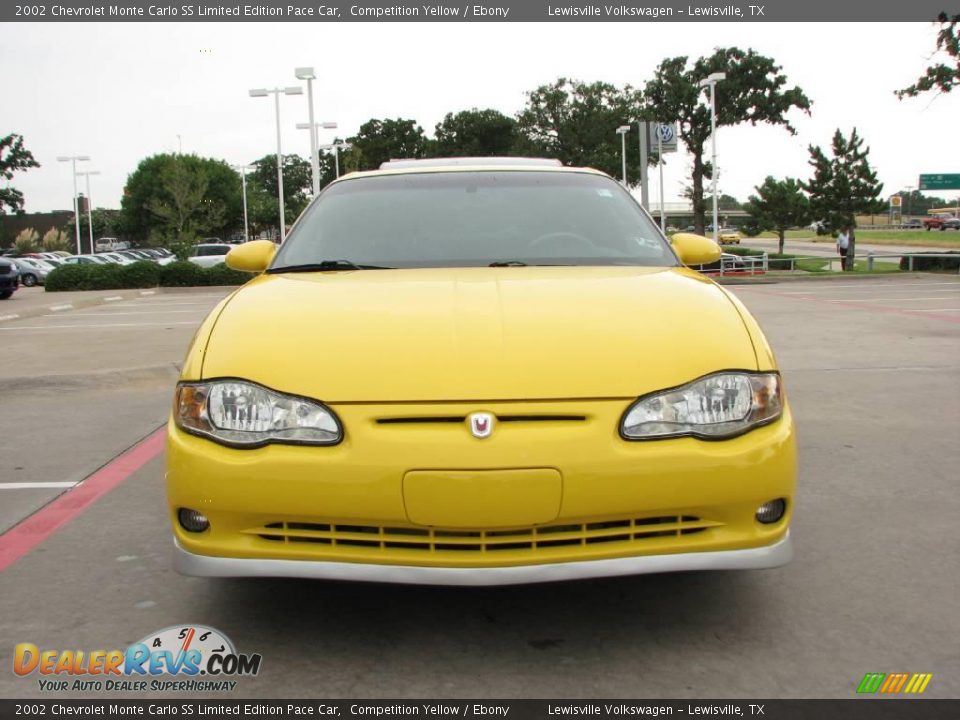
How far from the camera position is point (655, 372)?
9.31 ft

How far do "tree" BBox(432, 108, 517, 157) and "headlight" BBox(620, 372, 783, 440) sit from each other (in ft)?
290

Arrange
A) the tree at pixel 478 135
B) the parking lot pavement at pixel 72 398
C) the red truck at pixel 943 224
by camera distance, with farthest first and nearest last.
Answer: the red truck at pixel 943 224 < the tree at pixel 478 135 < the parking lot pavement at pixel 72 398

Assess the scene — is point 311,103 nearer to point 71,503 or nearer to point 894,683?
point 71,503

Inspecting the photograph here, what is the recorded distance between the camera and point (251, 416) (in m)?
2.84

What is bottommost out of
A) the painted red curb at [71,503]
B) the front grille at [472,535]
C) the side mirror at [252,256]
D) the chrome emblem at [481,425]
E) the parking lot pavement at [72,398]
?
the painted red curb at [71,503]

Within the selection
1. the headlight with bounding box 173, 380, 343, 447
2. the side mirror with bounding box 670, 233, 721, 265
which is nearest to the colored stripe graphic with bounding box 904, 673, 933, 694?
the headlight with bounding box 173, 380, 343, 447

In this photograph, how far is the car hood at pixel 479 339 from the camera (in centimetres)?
279

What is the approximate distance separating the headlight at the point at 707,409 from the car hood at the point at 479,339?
1.6 inches

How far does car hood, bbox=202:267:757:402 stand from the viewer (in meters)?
2.79

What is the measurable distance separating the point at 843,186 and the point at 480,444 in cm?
4028

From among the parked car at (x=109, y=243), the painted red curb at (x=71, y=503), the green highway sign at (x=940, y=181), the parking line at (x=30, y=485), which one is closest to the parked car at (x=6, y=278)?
the painted red curb at (x=71, y=503)

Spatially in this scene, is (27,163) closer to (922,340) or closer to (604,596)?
(922,340)

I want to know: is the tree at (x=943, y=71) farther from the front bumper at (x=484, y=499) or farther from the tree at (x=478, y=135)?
the tree at (x=478, y=135)

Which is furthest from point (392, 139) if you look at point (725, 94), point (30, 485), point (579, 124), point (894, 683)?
point (894, 683)
